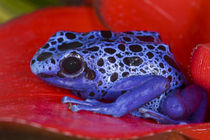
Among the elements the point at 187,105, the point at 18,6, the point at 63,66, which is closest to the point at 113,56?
the point at 63,66

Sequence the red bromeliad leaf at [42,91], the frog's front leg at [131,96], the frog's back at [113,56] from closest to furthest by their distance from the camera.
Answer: the red bromeliad leaf at [42,91]
the frog's front leg at [131,96]
the frog's back at [113,56]

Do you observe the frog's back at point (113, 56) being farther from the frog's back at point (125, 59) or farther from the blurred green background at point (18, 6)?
the blurred green background at point (18, 6)

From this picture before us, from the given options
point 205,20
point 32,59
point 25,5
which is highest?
point 25,5

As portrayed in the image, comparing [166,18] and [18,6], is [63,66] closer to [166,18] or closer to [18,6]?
[166,18]

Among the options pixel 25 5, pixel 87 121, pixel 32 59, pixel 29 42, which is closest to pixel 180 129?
pixel 87 121

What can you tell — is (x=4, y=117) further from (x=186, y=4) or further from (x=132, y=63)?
(x=186, y=4)

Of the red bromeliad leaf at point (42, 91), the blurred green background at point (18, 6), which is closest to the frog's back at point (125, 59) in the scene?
the red bromeliad leaf at point (42, 91)
